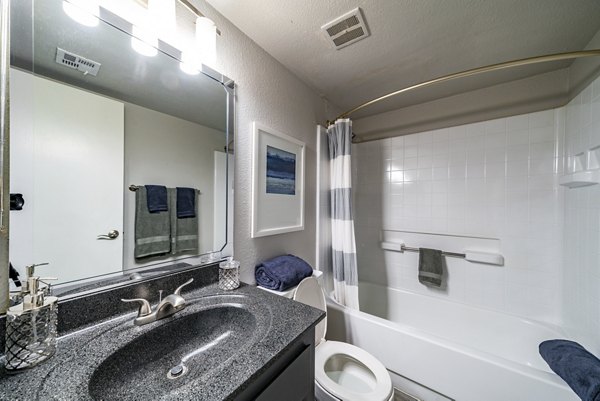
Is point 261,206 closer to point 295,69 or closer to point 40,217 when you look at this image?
point 40,217

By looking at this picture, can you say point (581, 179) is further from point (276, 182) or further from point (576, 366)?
point (276, 182)

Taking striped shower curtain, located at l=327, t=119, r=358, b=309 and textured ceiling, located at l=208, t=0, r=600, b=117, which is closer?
textured ceiling, located at l=208, t=0, r=600, b=117

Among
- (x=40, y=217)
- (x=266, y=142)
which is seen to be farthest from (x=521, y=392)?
(x=40, y=217)

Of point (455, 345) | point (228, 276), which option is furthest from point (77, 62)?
point (455, 345)

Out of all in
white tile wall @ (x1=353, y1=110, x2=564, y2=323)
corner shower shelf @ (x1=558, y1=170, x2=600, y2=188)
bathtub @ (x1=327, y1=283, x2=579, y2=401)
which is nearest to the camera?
bathtub @ (x1=327, y1=283, x2=579, y2=401)

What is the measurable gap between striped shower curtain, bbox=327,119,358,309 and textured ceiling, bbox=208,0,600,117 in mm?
453

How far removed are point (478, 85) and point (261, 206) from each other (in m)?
2.01

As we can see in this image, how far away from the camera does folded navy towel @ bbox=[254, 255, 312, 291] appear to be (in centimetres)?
115

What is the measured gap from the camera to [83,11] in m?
0.70

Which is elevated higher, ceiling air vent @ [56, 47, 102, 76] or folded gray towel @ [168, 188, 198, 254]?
ceiling air vent @ [56, 47, 102, 76]

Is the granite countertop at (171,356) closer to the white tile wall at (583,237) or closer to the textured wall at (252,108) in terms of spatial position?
the textured wall at (252,108)

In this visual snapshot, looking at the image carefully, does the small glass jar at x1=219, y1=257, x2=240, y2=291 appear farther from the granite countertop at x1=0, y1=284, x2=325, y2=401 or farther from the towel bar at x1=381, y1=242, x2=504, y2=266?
the towel bar at x1=381, y1=242, x2=504, y2=266

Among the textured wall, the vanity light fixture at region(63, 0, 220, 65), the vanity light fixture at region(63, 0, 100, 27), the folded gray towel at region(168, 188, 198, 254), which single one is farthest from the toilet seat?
the vanity light fixture at region(63, 0, 100, 27)

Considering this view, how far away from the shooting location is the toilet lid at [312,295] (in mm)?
1241
